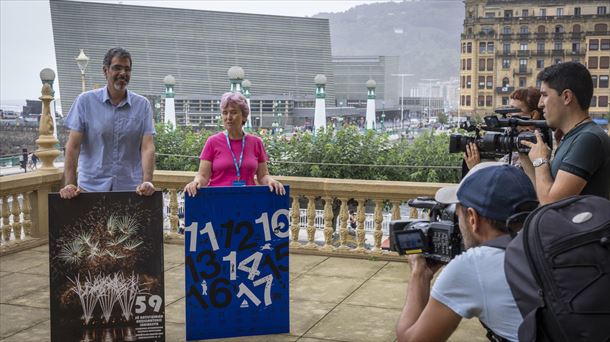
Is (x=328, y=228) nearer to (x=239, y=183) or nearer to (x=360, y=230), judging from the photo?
(x=360, y=230)

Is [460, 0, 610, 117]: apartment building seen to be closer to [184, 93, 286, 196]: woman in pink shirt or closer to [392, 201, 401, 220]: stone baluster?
[392, 201, 401, 220]: stone baluster

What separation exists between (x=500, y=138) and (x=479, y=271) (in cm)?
186

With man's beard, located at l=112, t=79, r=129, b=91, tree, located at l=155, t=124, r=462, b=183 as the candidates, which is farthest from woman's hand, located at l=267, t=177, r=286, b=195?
tree, located at l=155, t=124, r=462, b=183

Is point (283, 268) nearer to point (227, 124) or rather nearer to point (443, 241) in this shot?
point (227, 124)

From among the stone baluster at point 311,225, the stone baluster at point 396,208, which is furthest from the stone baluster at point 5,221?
the stone baluster at point 396,208

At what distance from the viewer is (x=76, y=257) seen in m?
4.55

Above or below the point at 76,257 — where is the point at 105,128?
above

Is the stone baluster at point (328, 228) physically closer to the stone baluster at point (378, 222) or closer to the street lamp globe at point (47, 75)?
the stone baluster at point (378, 222)

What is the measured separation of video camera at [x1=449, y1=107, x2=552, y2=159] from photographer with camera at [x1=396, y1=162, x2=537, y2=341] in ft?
5.04

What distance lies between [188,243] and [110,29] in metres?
153

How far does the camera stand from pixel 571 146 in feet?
11.6

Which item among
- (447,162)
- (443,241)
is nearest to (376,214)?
(443,241)

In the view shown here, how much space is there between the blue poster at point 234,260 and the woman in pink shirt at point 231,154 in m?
0.27

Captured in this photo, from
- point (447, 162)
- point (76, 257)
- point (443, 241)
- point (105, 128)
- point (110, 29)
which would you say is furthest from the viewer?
point (110, 29)
